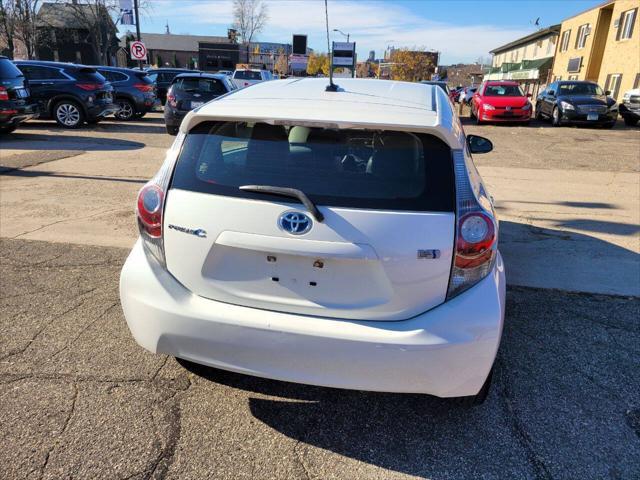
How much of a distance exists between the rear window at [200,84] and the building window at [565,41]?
35.9 m

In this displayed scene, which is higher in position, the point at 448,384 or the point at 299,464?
the point at 448,384

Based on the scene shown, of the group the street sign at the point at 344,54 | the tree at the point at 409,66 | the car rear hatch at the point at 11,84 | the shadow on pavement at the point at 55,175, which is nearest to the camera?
the shadow on pavement at the point at 55,175

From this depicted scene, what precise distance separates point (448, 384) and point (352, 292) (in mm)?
609

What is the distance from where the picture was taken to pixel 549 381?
293cm

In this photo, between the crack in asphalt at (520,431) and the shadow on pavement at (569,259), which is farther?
the shadow on pavement at (569,259)

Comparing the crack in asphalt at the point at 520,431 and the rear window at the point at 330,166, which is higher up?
the rear window at the point at 330,166

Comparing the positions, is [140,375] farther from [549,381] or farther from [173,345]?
[549,381]

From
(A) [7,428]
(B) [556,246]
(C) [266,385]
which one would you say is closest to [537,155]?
(B) [556,246]

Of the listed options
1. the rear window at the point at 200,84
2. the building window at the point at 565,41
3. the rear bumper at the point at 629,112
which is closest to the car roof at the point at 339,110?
the rear window at the point at 200,84

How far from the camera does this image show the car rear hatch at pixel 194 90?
13.5 m

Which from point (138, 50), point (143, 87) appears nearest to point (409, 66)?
point (138, 50)

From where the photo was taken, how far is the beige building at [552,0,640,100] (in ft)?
90.6

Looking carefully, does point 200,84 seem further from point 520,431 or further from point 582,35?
point 582,35

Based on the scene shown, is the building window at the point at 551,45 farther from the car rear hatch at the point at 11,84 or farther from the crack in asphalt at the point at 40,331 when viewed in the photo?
the crack in asphalt at the point at 40,331
